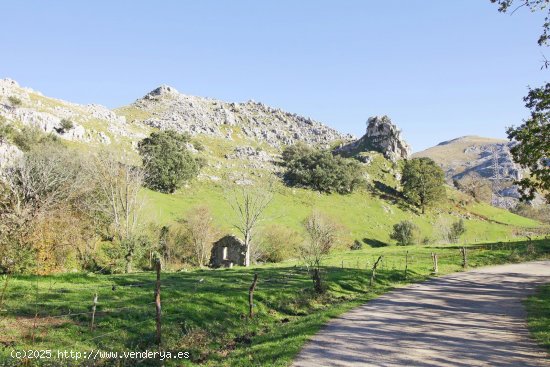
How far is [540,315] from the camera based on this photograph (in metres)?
19.0

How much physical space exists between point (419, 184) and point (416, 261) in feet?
276

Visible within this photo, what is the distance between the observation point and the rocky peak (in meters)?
164

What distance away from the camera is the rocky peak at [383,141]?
16438cm

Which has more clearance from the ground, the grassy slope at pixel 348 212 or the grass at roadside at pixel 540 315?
the grassy slope at pixel 348 212

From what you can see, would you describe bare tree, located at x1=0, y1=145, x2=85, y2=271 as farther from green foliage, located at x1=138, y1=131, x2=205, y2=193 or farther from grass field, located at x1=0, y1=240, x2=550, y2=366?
green foliage, located at x1=138, y1=131, x2=205, y2=193

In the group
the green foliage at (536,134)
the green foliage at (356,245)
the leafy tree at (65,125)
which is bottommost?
the green foliage at (356,245)

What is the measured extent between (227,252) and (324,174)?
64573mm

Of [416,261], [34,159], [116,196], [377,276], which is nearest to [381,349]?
[377,276]

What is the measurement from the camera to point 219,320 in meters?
20.5

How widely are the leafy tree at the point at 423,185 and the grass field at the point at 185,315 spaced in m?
96.9

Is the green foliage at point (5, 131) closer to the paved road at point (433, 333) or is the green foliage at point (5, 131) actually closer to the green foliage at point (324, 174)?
the green foliage at point (324, 174)

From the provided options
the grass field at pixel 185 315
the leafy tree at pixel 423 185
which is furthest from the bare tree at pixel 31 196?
the leafy tree at pixel 423 185

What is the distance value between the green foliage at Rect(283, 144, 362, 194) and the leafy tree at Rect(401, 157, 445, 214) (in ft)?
56.1

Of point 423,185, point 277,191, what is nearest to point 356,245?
Answer: point 277,191
